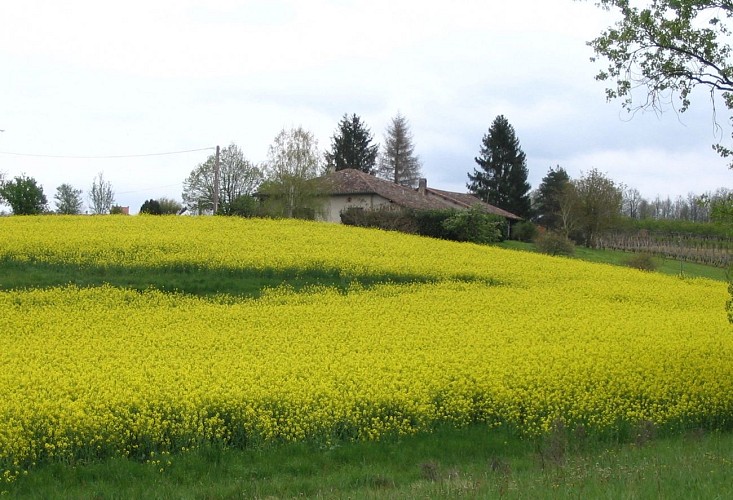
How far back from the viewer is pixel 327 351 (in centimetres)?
1366

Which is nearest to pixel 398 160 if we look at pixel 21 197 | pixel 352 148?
pixel 352 148

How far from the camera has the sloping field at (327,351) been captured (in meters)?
9.80

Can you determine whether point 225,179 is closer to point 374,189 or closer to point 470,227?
point 374,189

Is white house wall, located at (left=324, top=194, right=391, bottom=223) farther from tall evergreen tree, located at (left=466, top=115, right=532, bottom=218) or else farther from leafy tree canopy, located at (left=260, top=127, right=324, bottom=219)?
tall evergreen tree, located at (left=466, top=115, right=532, bottom=218)

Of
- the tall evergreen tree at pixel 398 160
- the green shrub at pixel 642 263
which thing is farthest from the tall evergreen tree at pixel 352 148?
the green shrub at pixel 642 263

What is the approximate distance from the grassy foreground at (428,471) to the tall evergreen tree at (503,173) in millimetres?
66521

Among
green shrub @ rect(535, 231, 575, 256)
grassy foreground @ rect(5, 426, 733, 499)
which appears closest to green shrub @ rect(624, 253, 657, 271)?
green shrub @ rect(535, 231, 575, 256)

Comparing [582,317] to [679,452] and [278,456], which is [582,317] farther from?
[278,456]

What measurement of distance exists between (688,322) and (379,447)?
1225 centimetres

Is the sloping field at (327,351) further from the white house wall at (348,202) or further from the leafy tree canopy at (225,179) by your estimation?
the leafy tree canopy at (225,179)

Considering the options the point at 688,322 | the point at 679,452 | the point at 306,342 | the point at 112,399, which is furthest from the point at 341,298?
the point at 679,452

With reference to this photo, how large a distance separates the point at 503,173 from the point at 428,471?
71529mm

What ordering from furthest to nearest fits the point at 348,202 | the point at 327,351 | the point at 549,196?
the point at 549,196 < the point at 348,202 < the point at 327,351

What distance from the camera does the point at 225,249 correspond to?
24188 mm
